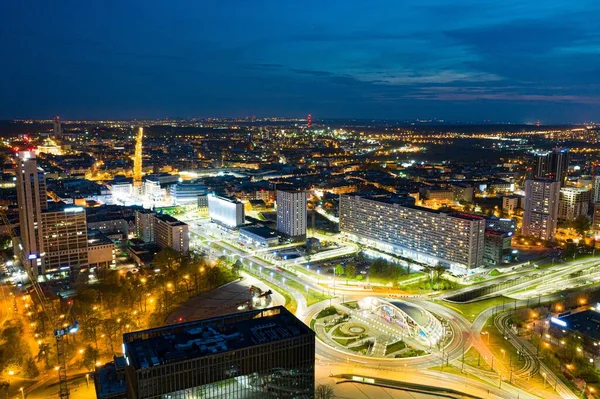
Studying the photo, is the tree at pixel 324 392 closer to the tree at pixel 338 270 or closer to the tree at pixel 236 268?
the tree at pixel 338 270

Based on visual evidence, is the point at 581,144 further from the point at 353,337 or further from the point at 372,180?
the point at 353,337

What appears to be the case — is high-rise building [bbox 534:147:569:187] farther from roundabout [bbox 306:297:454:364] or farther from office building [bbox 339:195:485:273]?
roundabout [bbox 306:297:454:364]

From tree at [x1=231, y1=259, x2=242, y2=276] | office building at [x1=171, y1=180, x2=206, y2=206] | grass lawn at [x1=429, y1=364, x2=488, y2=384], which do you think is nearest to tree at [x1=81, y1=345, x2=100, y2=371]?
tree at [x1=231, y1=259, x2=242, y2=276]

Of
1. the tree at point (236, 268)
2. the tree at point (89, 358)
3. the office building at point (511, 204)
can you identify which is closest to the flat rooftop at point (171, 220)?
the tree at point (236, 268)

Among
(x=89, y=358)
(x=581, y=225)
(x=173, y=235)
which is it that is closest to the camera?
(x=89, y=358)

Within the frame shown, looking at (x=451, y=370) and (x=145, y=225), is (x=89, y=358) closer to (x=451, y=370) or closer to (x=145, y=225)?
(x=451, y=370)

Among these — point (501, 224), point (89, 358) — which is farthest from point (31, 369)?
point (501, 224)
